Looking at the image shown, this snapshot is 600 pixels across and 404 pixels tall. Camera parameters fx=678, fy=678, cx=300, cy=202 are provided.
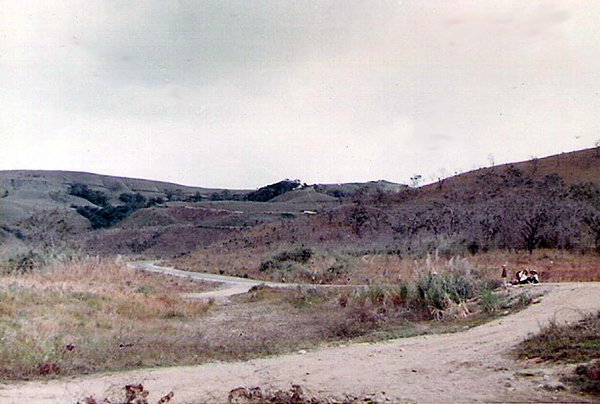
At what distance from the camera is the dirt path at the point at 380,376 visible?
8516mm

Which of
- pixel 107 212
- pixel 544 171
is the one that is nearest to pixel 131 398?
pixel 544 171

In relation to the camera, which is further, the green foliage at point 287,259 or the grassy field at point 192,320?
the green foliage at point 287,259

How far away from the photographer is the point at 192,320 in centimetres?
1842

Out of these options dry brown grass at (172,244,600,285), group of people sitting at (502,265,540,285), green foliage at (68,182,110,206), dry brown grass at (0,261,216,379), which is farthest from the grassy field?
green foliage at (68,182,110,206)

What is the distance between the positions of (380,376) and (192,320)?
9.57m

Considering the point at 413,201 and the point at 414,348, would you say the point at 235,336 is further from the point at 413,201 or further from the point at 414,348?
the point at 413,201

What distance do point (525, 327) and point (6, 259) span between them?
19.6 m

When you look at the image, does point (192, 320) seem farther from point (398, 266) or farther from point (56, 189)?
point (56, 189)

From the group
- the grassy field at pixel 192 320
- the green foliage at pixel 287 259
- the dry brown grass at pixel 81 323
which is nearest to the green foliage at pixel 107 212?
the green foliage at pixel 287 259

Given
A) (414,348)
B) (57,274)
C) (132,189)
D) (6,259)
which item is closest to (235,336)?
(414,348)

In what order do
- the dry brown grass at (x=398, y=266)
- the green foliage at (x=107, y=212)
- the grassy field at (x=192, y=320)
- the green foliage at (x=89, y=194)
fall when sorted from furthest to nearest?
the green foliage at (x=89, y=194), the green foliage at (x=107, y=212), the dry brown grass at (x=398, y=266), the grassy field at (x=192, y=320)

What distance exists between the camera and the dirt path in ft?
27.9

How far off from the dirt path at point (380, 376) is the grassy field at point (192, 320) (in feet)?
2.90

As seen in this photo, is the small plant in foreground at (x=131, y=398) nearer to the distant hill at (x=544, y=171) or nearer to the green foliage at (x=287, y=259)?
the green foliage at (x=287, y=259)
